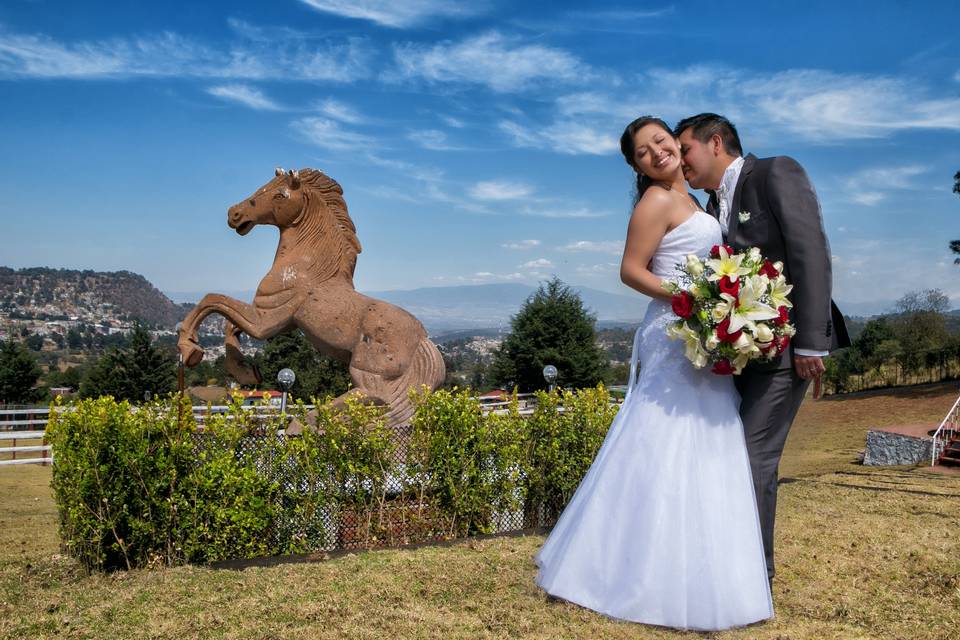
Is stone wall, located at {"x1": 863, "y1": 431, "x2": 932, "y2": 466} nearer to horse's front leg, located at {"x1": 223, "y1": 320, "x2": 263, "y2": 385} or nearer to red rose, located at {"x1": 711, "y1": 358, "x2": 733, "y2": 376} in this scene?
horse's front leg, located at {"x1": 223, "y1": 320, "x2": 263, "y2": 385}

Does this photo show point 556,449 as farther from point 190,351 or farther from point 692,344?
point 190,351

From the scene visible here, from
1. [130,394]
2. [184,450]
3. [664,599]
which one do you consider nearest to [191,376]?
[130,394]

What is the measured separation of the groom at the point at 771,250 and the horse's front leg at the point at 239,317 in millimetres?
4899

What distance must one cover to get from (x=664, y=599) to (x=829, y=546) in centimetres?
238

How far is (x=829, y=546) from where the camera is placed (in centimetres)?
511

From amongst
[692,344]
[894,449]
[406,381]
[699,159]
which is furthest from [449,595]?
[894,449]

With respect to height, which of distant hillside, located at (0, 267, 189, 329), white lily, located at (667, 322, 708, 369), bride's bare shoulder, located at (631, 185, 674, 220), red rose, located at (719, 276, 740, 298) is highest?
distant hillside, located at (0, 267, 189, 329)

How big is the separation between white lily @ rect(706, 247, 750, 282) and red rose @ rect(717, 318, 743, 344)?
21 centimetres

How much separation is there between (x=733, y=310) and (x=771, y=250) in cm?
47

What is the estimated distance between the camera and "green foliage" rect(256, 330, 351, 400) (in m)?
31.2

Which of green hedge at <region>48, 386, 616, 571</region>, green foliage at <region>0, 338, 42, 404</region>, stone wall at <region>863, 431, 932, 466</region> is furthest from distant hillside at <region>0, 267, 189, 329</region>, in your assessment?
green hedge at <region>48, 386, 616, 571</region>

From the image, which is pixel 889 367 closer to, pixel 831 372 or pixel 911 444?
pixel 831 372

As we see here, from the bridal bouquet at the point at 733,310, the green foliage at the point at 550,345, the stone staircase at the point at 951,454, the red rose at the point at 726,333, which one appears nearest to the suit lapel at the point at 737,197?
the bridal bouquet at the point at 733,310

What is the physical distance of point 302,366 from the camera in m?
32.9
